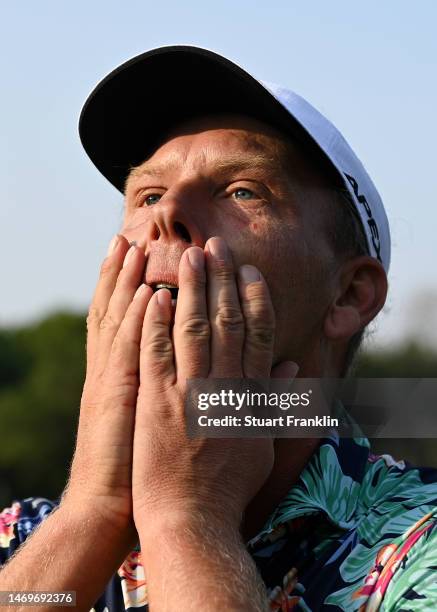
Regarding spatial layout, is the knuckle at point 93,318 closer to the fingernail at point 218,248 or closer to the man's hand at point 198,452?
the man's hand at point 198,452

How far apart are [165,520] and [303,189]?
1.53 m

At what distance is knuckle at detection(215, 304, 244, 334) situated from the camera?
336cm

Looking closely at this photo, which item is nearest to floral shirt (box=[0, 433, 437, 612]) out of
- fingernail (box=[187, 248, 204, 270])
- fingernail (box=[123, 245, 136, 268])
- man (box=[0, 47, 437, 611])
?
man (box=[0, 47, 437, 611])

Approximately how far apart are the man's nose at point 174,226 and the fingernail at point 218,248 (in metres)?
0.08

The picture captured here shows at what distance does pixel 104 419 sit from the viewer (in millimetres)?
3377

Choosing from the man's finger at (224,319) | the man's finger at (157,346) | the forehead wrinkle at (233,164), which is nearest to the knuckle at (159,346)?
the man's finger at (157,346)

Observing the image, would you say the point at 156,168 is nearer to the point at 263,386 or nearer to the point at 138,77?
the point at 138,77

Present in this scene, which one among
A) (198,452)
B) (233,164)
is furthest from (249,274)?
(198,452)

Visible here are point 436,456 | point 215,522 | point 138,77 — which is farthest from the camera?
point 436,456

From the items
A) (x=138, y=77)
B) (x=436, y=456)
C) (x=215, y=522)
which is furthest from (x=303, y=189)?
(x=436, y=456)

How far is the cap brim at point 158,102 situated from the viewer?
3.92 meters

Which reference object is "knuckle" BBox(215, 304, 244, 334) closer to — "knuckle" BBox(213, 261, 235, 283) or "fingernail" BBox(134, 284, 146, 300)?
"knuckle" BBox(213, 261, 235, 283)

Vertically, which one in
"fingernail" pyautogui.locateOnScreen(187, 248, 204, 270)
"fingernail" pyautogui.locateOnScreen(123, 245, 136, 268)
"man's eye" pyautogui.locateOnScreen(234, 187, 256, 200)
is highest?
"man's eye" pyautogui.locateOnScreen(234, 187, 256, 200)

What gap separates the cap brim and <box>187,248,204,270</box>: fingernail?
75 cm
